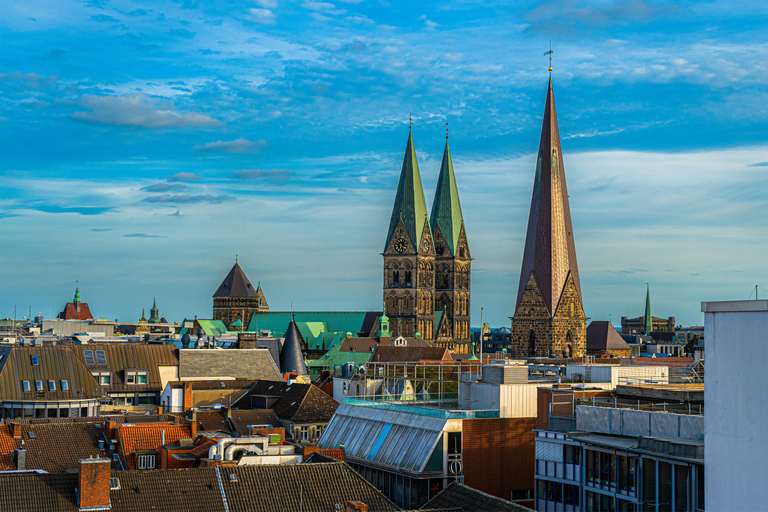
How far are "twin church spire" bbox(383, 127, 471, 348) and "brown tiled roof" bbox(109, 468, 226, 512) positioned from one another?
411 feet

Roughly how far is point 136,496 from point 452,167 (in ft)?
451

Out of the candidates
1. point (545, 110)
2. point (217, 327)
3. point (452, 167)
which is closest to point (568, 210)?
point (545, 110)

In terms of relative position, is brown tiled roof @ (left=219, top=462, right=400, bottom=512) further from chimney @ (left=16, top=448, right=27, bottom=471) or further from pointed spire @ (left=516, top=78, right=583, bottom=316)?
pointed spire @ (left=516, top=78, right=583, bottom=316)

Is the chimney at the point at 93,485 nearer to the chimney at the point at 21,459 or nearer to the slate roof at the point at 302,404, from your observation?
the chimney at the point at 21,459

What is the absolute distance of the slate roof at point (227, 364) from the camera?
84.9 metres

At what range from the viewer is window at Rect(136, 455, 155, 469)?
46.0 meters

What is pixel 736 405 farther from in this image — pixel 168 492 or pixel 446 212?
pixel 446 212

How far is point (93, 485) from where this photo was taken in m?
30.9

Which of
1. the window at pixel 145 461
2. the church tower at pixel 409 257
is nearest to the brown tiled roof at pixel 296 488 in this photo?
the window at pixel 145 461

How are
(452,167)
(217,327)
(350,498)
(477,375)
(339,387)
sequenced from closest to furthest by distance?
(350,498) < (477,375) < (339,387) < (452,167) < (217,327)

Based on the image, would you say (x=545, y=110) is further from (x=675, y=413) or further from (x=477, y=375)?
(x=675, y=413)

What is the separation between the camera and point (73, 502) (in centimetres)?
3114

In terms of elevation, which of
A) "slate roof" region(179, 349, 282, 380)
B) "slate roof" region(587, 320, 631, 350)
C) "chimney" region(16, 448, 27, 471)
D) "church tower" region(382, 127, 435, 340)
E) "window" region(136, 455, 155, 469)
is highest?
"church tower" region(382, 127, 435, 340)

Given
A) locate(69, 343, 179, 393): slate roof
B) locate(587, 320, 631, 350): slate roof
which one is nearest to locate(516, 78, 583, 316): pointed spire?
locate(587, 320, 631, 350): slate roof
